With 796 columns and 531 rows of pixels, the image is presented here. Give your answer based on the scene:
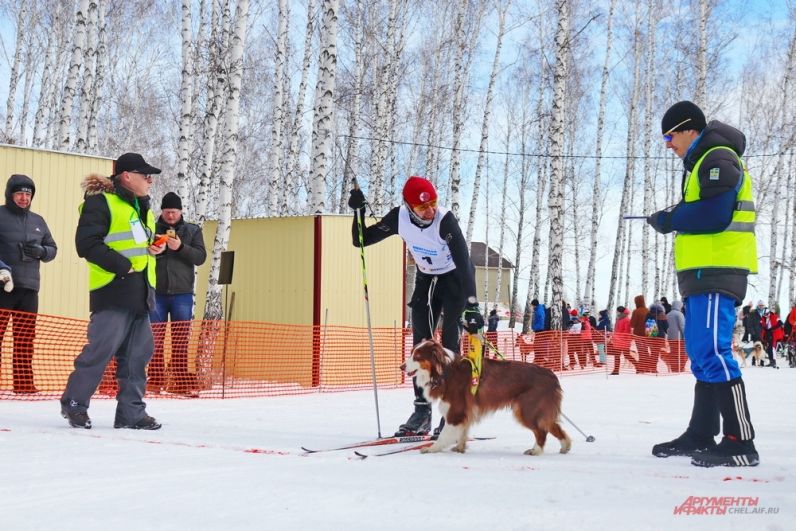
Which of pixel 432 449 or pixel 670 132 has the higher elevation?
pixel 670 132

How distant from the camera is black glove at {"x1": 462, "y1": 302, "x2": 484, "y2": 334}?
16.6 feet

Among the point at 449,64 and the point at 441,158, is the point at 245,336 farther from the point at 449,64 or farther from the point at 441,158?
the point at 441,158

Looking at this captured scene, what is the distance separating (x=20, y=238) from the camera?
7.48m

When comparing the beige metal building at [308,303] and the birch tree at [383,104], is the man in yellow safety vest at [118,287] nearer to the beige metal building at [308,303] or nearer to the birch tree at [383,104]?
the beige metal building at [308,303]

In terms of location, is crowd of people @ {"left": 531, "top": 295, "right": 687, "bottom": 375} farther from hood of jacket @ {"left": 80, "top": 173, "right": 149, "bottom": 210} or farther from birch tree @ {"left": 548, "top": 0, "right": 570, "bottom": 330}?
hood of jacket @ {"left": 80, "top": 173, "right": 149, "bottom": 210}

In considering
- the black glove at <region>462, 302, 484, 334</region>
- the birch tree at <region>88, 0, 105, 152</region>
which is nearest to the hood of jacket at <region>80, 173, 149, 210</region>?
the black glove at <region>462, 302, 484, 334</region>

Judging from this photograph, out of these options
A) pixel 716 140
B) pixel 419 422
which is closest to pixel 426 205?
pixel 419 422

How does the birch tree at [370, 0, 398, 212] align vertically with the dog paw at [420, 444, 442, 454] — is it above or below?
above

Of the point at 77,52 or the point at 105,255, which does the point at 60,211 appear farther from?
the point at 77,52

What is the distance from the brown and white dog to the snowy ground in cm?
16

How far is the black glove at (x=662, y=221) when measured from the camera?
455cm

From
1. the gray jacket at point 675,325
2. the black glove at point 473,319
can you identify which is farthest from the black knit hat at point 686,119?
the gray jacket at point 675,325

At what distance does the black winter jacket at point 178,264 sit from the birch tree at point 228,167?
8.94 feet

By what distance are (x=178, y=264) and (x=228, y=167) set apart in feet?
13.9
